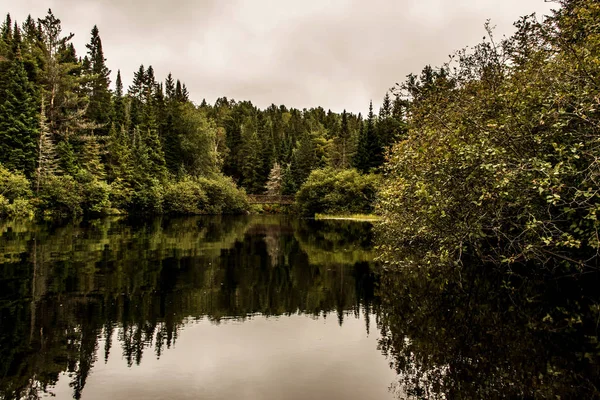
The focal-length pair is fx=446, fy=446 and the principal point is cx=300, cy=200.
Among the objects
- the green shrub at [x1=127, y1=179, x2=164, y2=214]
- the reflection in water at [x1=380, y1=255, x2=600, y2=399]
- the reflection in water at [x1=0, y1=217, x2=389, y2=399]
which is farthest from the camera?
the green shrub at [x1=127, y1=179, x2=164, y2=214]

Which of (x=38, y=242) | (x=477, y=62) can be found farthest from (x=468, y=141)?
(x=38, y=242)

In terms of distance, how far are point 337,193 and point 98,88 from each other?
39704mm

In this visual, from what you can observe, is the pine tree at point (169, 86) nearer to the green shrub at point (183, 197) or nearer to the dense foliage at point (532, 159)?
the green shrub at point (183, 197)

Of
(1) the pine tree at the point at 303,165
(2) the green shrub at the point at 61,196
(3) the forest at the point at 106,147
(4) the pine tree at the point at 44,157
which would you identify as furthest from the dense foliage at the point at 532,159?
(1) the pine tree at the point at 303,165

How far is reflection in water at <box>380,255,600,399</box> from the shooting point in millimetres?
6371

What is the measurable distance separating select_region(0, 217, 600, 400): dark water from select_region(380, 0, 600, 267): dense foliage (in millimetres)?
1568

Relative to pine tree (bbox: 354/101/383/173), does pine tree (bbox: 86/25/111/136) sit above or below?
above

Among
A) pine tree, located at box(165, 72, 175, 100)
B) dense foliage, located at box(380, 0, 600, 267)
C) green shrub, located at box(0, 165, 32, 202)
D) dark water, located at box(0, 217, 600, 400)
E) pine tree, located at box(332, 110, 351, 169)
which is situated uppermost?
pine tree, located at box(165, 72, 175, 100)

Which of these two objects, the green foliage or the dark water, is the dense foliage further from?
the green foliage

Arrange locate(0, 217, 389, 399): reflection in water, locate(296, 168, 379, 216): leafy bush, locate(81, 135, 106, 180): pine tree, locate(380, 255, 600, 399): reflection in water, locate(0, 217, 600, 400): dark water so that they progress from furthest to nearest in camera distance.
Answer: locate(296, 168, 379, 216): leafy bush, locate(81, 135, 106, 180): pine tree, locate(0, 217, 389, 399): reflection in water, locate(0, 217, 600, 400): dark water, locate(380, 255, 600, 399): reflection in water

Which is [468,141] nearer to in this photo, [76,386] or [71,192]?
[76,386]

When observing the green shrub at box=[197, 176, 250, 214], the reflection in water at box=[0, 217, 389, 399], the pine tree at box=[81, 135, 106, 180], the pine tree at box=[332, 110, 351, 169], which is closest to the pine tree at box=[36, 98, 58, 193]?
the pine tree at box=[81, 135, 106, 180]

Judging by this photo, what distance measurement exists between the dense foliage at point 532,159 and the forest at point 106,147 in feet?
38.8

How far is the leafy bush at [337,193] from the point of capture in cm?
5700
